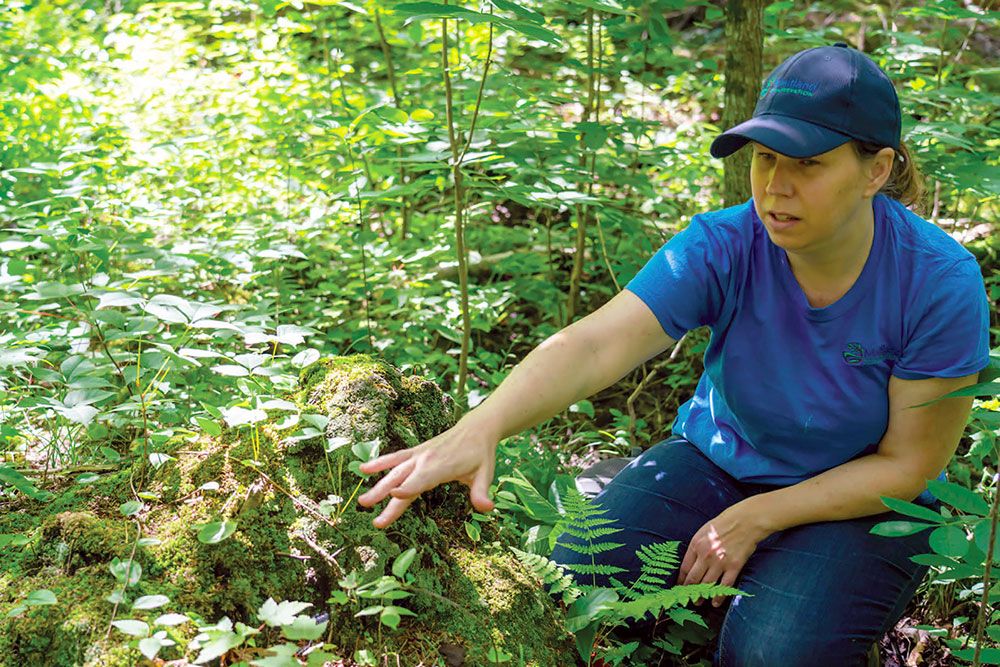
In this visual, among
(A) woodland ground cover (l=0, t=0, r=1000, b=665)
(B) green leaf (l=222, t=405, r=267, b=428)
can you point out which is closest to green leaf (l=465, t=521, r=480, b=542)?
(A) woodland ground cover (l=0, t=0, r=1000, b=665)

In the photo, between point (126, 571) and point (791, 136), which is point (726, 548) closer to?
point (791, 136)

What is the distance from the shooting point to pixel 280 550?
1.69m

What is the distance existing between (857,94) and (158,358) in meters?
1.84

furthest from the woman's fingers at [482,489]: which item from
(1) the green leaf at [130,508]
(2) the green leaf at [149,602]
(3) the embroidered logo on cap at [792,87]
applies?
(3) the embroidered logo on cap at [792,87]

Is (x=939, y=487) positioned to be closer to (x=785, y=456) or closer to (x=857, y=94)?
(x=785, y=456)

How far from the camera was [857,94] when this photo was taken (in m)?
2.01

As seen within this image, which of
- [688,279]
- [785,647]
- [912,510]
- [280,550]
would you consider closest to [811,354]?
[688,279]

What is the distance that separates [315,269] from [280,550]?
2.64 metres

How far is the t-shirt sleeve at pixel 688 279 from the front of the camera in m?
2.20

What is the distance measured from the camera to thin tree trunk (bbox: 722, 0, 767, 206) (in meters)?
3.65

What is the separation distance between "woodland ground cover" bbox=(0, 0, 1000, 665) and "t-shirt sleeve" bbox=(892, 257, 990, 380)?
0.17 m

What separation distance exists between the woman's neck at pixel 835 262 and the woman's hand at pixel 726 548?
0.63 m

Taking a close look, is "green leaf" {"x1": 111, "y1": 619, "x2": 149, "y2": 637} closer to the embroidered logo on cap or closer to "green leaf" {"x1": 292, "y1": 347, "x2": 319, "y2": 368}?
"green leaf" {"x1": 292, "y1": 347, "x2": 319, "y2": 368}

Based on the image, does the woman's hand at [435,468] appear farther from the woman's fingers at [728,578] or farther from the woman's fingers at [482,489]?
the woman's fingers at [728,578]
